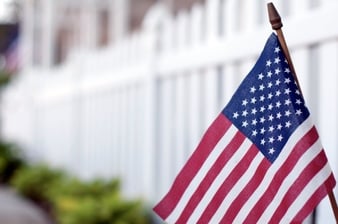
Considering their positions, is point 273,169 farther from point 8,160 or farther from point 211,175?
point 8,160

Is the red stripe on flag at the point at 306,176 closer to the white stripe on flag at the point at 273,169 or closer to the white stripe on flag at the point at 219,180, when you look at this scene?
the white stripe on flag at the point at 273,169

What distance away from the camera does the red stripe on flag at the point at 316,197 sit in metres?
1.92

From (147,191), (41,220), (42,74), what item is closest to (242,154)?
(147,191)

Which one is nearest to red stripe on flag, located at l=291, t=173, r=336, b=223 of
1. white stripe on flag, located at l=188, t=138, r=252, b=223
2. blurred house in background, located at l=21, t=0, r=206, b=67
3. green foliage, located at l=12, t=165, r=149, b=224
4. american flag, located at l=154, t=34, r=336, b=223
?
american flag, located at l=154, t=34, r=336, b=223

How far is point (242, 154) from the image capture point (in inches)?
79.6

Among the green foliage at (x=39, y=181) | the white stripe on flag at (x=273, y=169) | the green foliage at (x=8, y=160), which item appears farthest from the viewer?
the green foliage at (x=8, y=160)

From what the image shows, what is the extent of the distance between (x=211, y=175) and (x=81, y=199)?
358 centimetres

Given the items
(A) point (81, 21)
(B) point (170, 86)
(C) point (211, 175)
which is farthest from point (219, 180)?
(A) point (81, 21)

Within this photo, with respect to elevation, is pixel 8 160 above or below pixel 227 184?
above

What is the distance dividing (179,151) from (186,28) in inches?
30.0

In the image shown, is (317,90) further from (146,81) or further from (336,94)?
(146,81)

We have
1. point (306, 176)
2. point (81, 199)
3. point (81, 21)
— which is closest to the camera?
point (306, 176)

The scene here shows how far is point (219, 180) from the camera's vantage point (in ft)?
6.77

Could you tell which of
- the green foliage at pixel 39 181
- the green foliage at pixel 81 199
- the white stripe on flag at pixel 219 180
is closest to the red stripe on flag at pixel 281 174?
the white stripe on flag at pixel 219 180
